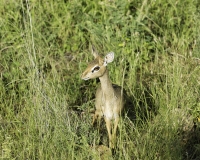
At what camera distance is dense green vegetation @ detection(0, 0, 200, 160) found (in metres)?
3.63

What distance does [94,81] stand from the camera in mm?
5012

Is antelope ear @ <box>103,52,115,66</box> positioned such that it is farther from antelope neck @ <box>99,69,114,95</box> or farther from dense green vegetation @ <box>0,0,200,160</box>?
dense green vegetation @ <box>0,0,200,160</box>

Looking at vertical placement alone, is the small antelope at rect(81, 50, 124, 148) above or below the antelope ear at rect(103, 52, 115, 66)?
below

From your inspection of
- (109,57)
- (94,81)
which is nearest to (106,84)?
(109,57)

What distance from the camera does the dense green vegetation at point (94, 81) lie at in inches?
143

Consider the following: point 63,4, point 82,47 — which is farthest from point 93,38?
point 63,4

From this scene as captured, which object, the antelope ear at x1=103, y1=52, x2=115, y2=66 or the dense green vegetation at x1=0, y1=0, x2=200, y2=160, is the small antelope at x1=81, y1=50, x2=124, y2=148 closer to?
the antelope ear at x1=103, y1=52, x2=115, y2=66

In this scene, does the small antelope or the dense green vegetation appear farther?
the small antelope

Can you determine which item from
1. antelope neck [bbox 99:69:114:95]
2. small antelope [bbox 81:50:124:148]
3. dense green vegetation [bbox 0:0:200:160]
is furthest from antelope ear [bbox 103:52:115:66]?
dense green vegetation [bbox 0:0:200:160]

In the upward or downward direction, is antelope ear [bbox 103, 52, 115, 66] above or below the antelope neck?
above

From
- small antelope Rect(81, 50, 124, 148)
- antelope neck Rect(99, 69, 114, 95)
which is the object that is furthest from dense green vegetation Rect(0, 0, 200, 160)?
antelope neck Rect(99, 69, 114, 95)

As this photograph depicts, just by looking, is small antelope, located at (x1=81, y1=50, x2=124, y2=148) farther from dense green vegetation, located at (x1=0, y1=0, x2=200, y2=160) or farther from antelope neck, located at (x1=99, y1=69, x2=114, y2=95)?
dense green vegetation, located at (x1=0, y1=0, x2=200, y2=160)

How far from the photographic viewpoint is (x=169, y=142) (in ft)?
11.7

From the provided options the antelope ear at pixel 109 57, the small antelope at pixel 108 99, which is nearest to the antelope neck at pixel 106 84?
the small antelope at pixel 108 99
